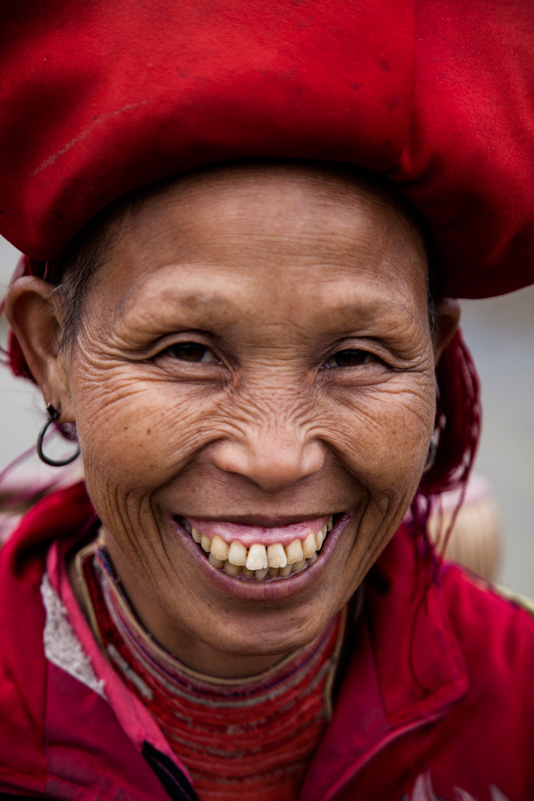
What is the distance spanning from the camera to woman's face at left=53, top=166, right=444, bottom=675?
1413 mm

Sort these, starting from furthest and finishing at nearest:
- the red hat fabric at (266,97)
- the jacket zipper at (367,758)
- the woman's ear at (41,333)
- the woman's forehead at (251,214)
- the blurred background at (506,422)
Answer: the blurred background at (506,422) < the jacket zipper at (367,758) < the woman's ear at (41,333) < the woman's forehead at (251,214) < the red hat fabric at (266,97)

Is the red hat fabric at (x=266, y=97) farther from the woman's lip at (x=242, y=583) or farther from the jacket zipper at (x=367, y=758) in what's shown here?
the jacket zipper at (x=367, y=758)

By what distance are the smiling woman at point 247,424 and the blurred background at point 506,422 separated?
1903 millimetres

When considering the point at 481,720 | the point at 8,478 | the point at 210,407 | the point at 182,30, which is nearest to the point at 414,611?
the point at 481,720

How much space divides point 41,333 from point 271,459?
680 mm

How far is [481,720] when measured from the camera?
206 cm

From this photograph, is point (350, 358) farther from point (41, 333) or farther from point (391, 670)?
point (391, 670)

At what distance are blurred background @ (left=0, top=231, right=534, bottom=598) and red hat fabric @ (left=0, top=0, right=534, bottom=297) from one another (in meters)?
2.38

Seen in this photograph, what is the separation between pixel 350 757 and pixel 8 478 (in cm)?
211

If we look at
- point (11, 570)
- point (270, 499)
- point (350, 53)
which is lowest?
point (11, 570)

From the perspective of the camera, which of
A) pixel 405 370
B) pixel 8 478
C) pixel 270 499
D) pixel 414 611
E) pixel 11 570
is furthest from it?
pixel 8 478

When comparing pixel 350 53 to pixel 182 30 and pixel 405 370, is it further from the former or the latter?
pixel 405 370

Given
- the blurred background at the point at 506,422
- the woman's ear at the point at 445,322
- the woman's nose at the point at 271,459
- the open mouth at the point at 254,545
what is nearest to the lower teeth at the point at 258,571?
the open mouth at the point at 254,545

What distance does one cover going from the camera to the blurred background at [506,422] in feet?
21.1
